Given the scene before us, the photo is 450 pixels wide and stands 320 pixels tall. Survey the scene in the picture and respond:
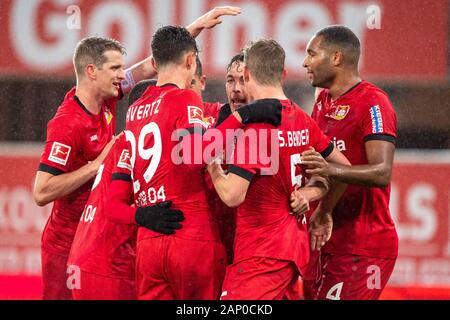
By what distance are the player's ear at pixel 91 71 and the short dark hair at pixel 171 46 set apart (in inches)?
Answer: 27.0

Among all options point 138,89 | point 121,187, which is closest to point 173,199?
point 121,187

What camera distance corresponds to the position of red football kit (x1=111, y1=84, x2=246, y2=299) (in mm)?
3455

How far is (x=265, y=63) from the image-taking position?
338 cm

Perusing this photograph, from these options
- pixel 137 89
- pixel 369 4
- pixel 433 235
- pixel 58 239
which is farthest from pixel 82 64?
pixel 433 235

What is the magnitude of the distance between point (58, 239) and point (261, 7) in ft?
9.56

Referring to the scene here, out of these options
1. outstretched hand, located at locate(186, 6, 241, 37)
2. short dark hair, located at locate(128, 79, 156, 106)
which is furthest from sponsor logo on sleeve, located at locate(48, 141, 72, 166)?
outstretched hand, located at locate(186, 6, 241, 37)

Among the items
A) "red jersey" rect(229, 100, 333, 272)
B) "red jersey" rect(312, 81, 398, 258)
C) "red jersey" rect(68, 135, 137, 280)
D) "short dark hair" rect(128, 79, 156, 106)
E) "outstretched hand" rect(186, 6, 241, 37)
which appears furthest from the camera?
"outstretched hand" rect(186, 6, 241, 37)

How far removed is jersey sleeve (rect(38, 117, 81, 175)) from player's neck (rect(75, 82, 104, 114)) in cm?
18

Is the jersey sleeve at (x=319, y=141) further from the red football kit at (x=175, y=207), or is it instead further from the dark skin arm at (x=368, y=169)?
the red football kit at (x=175, y=207)

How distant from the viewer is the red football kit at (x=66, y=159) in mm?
4035

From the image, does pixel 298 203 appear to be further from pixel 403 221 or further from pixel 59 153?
pixel 403 221

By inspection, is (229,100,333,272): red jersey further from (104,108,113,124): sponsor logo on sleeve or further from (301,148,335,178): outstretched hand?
(104,108,113,124): sponsor logo on sleeve

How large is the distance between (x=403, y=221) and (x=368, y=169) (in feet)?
8.94

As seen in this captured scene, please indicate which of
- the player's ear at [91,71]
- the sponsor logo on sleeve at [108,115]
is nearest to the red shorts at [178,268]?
the sponsor logo on sleeve at [108,115]
